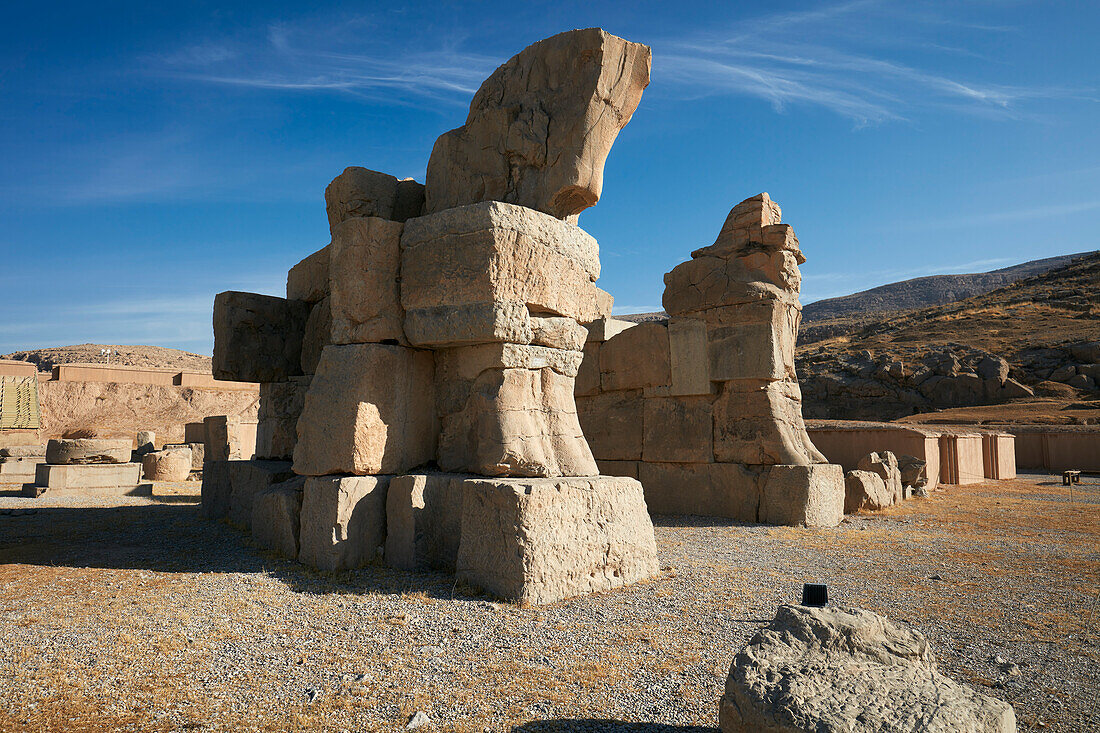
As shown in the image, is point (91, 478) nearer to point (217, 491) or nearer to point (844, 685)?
point (217, 491)

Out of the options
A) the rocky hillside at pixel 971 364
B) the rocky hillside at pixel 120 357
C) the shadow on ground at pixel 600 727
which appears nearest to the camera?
the shadow on ground at pixel 600 727

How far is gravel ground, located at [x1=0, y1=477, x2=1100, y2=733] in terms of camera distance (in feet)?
7.70

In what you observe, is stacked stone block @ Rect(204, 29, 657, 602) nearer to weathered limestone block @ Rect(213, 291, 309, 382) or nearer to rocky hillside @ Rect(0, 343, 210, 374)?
weathered limestone block @ Rect(213, 291, 309, 382)

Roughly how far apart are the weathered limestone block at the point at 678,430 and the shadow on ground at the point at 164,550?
396 centimetres

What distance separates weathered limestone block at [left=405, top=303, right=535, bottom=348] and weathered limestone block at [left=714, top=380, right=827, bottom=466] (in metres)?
3.49

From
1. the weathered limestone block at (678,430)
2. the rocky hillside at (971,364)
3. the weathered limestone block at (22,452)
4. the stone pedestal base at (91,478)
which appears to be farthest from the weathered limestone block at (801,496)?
the rocky hillside at (971,364)

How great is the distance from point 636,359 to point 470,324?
3894mm

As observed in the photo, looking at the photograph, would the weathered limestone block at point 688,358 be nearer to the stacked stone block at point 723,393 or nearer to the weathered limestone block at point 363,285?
Result: the stacked stone block at point 723,393

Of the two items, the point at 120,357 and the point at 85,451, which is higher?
the point at 120,357

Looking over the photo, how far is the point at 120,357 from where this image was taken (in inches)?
1670

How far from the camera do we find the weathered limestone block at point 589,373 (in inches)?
325

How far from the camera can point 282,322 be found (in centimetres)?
663

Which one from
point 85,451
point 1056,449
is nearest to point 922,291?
point 1056,449

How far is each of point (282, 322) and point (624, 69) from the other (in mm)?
3989
